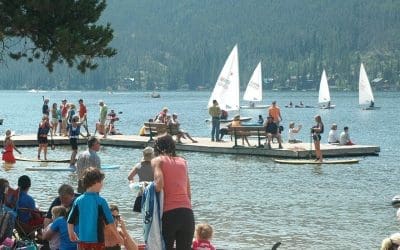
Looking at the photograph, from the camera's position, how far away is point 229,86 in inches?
2195

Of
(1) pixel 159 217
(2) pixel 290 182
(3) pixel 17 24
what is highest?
(3) pixel 17 24

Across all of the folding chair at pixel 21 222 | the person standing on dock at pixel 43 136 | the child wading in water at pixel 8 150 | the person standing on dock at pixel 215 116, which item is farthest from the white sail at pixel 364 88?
the folding chair at pixel 21 222

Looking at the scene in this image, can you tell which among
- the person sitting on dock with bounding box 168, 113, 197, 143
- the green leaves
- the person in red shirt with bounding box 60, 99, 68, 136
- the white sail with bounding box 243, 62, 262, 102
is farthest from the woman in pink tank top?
the white sail with bounding box 243, 62, 262, 102

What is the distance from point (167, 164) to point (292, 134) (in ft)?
89.9

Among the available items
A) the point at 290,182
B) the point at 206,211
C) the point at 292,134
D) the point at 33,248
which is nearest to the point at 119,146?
the point at 292,134

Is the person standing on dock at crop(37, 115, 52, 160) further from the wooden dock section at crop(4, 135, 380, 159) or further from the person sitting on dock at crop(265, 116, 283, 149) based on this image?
the person sitting on dock at crop(265, 116, 283, 149)

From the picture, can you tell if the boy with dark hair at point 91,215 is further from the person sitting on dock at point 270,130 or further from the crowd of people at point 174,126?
the crowd of people at point 174,126

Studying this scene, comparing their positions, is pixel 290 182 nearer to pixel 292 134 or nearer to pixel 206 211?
pixel 206 211

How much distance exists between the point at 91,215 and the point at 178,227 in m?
1.04

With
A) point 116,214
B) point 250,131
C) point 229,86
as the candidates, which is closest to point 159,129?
point 250,131

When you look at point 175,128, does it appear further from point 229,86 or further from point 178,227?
point 178,227

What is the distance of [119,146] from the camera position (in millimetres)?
37625

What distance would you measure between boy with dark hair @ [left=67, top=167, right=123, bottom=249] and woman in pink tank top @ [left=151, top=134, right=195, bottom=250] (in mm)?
655

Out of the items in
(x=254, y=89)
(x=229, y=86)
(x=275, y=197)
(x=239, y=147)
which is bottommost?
(x=275, y=197)
